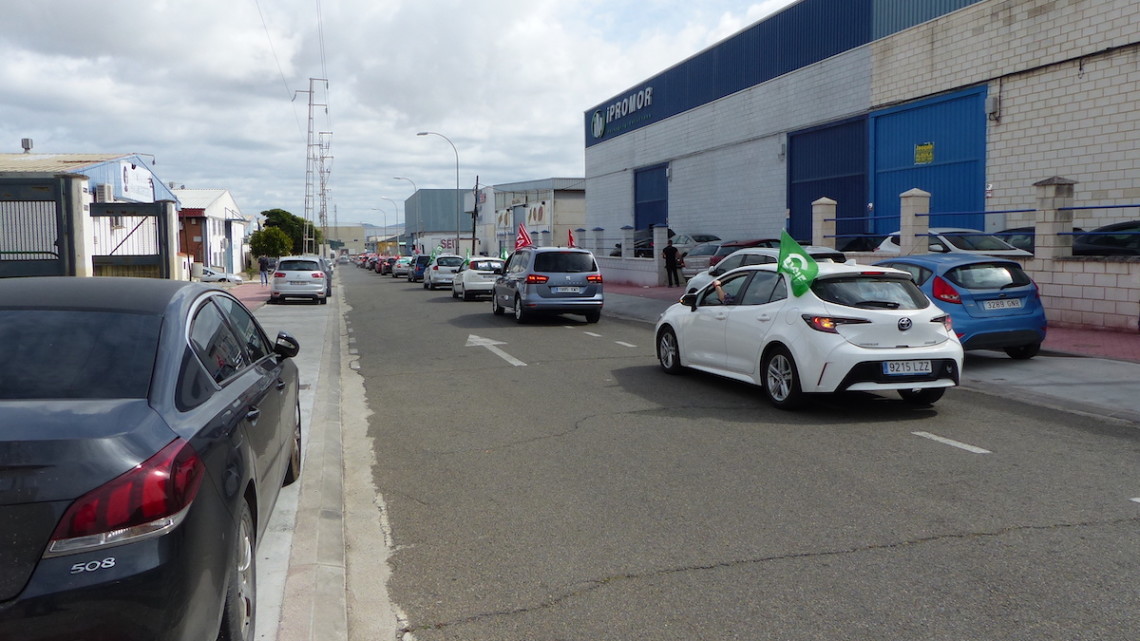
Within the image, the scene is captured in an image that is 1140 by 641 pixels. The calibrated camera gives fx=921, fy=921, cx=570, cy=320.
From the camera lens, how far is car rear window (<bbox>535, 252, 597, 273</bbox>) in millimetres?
20125

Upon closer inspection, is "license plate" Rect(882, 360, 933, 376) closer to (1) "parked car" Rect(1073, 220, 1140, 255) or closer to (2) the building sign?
(1) "parked car" Rect(1073, 220, 1140, 255)

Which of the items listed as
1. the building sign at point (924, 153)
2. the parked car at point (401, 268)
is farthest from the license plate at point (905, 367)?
the parked car at point (401, 268)

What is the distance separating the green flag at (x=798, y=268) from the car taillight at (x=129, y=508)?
7.14m

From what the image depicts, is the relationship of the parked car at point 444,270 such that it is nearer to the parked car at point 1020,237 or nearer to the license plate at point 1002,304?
the parked car at point 1020,237

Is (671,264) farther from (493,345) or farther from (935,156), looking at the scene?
(493,345)

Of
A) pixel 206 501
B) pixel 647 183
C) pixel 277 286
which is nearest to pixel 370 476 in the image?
pixel 206 501

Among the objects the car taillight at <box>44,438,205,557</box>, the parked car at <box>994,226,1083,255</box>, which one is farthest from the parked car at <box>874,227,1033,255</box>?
the car taillight at <box>44,438,205,557</box>

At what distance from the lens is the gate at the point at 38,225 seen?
12.6 m

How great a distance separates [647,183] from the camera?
1849 inches

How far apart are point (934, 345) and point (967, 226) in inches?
680

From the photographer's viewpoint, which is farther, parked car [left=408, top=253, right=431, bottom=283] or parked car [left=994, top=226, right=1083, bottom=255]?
parked car [left=408, top=253, right=431, bottom=283]

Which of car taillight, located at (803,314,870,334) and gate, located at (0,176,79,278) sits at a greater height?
gate, located at (0,176,79,278)

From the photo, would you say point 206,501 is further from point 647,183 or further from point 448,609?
point 647,183

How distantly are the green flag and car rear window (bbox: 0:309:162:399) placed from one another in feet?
21.9
